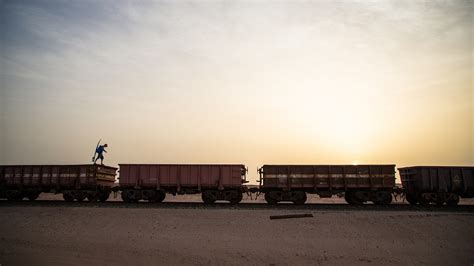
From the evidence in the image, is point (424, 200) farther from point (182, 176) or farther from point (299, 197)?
point (182, 176)

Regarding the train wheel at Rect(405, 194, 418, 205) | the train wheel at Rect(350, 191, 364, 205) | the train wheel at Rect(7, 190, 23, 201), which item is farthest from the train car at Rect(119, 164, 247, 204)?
the train wheel at Rect(405, 194, 418, 205)

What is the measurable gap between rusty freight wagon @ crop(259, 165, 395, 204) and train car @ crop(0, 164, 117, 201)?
1092 centimetres

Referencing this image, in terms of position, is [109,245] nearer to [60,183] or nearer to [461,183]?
[60,183]

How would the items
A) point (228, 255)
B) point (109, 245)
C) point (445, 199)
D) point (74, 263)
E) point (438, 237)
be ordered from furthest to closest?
1. point (445, 199)
2. point (438, 237)
3. point (109, 245)
4. point (228, 255)
5. point (74, 263)

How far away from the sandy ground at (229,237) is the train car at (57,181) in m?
4.19

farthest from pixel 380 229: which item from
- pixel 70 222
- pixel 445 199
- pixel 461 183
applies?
pixel 70 222

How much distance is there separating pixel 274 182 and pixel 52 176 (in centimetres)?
1483

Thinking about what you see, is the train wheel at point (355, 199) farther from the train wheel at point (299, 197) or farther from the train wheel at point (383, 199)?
the train wheel at point (299, 197)

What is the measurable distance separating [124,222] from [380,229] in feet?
36.8

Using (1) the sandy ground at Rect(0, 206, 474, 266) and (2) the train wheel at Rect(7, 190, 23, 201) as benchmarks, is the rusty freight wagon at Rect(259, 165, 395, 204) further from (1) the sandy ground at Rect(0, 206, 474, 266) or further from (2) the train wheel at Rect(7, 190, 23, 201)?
(2) the train wheel at Rect(7, 190, 23, 201)

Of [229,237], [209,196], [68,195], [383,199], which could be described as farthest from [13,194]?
[383,199]

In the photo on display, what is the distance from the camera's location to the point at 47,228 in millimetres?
13305

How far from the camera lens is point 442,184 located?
19.3 m

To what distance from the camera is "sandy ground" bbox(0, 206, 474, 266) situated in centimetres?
1019
